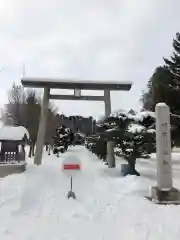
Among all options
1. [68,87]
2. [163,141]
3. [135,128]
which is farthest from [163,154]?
[68,87]

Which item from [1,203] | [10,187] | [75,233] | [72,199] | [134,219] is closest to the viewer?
[75,233]

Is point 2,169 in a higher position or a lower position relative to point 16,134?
lower

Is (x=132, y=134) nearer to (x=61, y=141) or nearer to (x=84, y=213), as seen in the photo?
(x=84, y=213)

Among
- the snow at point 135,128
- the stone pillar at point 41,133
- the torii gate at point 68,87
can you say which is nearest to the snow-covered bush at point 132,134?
the snow at point 135,128

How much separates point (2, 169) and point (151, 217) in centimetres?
937

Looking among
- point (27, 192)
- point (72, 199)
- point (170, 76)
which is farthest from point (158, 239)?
point (170, 76)

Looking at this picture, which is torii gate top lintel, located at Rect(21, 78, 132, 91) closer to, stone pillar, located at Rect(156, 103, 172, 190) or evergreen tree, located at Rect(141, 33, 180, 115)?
evergreen tree, located at Rect(141, 33, 180, 115)

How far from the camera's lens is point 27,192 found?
995 cm

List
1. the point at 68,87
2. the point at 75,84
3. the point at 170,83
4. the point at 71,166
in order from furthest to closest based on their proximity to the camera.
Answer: the point at 170,83, the point at 68,87, the point at 75,84, the point at 71,166

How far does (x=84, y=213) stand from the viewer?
295 inches

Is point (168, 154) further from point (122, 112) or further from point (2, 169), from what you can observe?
point (2, 169)

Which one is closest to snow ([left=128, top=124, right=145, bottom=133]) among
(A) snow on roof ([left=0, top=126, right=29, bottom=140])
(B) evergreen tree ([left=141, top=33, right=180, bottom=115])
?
(A) snow on roof ([left=0, top=126, right=29, bottom=140])

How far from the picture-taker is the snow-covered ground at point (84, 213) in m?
5.87

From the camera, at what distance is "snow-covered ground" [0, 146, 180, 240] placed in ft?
19.2
